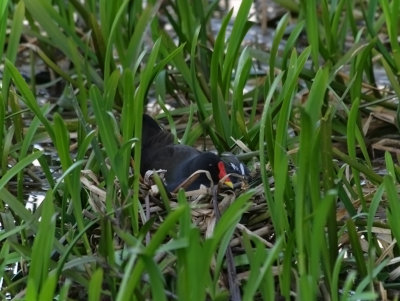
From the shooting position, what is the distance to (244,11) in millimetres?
3777

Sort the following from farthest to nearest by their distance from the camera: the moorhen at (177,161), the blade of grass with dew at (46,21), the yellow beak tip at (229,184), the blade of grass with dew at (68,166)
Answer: the blade of grass with dew at (46,21) → the moorhen at (177,161) → the yellow beak tip at (229,184) → the blade of grass with dew at (68,166)

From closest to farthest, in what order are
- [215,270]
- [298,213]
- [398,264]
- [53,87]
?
[298,213], [215,270], [398,264], [53,87]

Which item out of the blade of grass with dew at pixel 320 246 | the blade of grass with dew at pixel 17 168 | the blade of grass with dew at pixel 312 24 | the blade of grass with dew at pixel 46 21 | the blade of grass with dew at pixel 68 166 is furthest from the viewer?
the blade of grass with dew at pixel 46 21

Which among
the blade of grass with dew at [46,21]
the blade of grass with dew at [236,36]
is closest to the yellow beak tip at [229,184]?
the blade of grass with dew at [236,36]

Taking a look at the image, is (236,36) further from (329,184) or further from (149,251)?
(149,251)

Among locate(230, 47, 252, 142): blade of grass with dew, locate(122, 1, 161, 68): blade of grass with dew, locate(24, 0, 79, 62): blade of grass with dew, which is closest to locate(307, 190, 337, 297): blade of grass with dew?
locate(230, 47, 252, 142): blade of grass with dew

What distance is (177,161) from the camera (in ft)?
13.2

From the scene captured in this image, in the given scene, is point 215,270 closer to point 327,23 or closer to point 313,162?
point 313,162

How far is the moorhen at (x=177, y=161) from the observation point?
12.2ft

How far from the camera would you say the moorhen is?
3.73 meters

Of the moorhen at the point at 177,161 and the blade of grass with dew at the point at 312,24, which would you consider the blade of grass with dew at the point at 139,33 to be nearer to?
the moorhen at the point at 177,161

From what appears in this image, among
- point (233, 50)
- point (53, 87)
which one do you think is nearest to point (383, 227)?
point (233, 50)

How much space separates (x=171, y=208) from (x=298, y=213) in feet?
2.26

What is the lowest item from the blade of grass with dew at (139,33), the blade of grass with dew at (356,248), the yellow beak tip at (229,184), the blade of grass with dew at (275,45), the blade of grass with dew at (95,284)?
the blade of grass with dew at (356,248)
